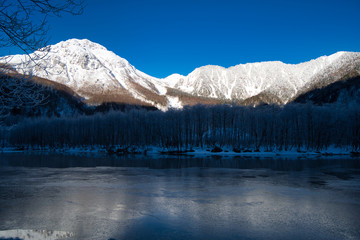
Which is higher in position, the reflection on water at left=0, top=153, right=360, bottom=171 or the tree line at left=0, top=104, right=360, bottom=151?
the tree line at left=0, top=104, right=360, bottom=151

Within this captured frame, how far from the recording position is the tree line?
7925cm

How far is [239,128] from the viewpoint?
85812 millimetres

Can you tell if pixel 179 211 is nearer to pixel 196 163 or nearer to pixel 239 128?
pixel 196 163

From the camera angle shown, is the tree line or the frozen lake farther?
the tree line

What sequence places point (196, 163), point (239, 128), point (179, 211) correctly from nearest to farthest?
point (179, 211) → point (196, 163) → point (239, 128)

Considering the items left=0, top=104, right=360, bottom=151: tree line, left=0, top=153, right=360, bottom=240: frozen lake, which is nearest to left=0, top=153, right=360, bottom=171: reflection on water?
left=0, top=153, right=360, bottom=240: frozen lake

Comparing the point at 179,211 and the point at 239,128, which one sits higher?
the point at 239,128

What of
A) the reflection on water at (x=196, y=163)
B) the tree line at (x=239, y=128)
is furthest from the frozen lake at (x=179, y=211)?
the tree line at (x=239, y=128)

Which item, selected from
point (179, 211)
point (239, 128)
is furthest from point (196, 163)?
point (239, 128)

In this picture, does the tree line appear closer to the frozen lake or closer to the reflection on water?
the reflection on water

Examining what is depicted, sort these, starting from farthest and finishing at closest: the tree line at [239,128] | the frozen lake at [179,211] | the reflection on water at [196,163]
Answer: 1. the tree line at [239,128]
2. the reflection on water at [196,163]
3. the frozen lake at [179,211]

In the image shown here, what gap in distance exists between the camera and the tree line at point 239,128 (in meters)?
79.2

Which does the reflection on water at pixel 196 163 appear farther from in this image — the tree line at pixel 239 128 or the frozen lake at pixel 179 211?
the tree line at pixel 239 128

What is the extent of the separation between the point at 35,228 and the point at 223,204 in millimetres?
9563
